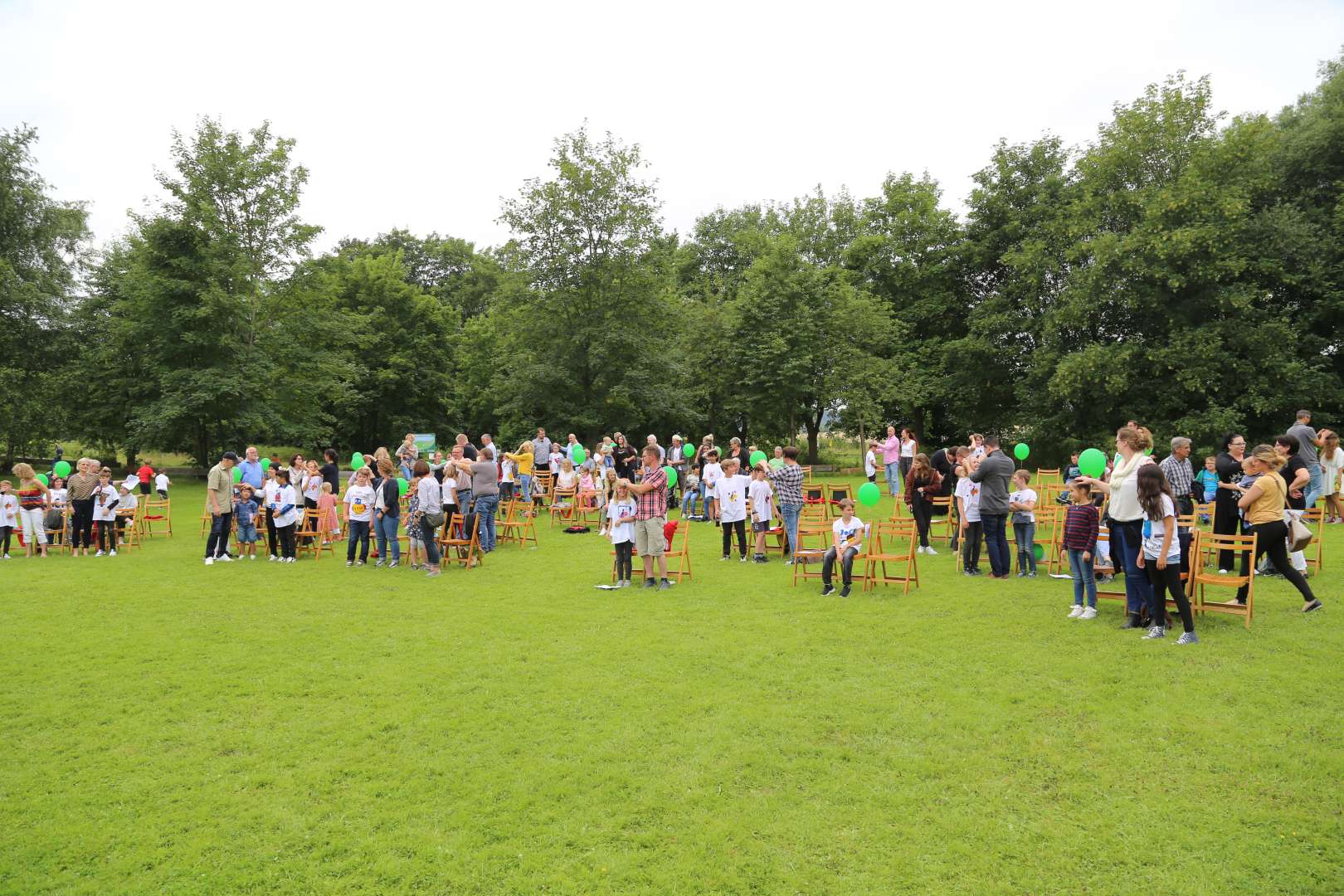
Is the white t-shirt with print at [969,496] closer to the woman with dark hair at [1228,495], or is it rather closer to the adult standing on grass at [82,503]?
the woman with dark hair at [1228,495]

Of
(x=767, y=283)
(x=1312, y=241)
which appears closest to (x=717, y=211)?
(x=767, y=283)

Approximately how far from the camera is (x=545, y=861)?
4.29 meters

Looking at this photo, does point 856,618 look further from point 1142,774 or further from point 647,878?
point 647,878

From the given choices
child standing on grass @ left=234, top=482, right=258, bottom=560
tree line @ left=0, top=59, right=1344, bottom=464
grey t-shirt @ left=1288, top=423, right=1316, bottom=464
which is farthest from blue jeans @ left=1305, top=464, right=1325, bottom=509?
child standing on grass @ left=234, top=482, right=258, bottom=560

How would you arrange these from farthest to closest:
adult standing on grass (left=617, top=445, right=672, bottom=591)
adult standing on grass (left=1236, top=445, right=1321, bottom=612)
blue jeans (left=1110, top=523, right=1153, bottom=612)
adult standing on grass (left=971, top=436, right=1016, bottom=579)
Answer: adult standing on grass (left=971, top=436, right=1016, bottom=579) < adult standing on grass (left=617, top=445, right=672, bottom=591) < adult standing on grass (left=1236, top=445, right=1321, bottom=612) < blue jeans (left=1110, top=523, right=1153, bottom=612)

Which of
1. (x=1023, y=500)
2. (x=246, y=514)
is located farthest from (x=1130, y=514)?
(x=246, y=514)

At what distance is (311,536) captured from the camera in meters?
14.8

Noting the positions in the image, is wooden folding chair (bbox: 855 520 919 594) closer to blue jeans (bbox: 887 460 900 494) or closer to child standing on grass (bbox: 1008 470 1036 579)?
child standing on grass (bbox: 1008 470 1036 579)

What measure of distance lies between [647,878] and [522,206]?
31.6 metres

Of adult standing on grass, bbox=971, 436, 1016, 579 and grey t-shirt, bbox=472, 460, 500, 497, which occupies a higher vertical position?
grey t-shirt, bbox=472, 460, 500, 497

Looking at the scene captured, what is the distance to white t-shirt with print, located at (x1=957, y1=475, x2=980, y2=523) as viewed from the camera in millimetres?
11641

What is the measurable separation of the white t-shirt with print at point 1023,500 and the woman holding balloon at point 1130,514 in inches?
87.4

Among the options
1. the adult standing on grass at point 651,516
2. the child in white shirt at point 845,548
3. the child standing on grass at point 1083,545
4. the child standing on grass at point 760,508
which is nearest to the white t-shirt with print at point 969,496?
the child in white shirt at point 845,548

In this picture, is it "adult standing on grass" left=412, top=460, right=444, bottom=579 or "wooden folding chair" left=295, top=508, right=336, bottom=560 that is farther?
"wooden folding chair" left=295, top=508, right=336, bottom=560
